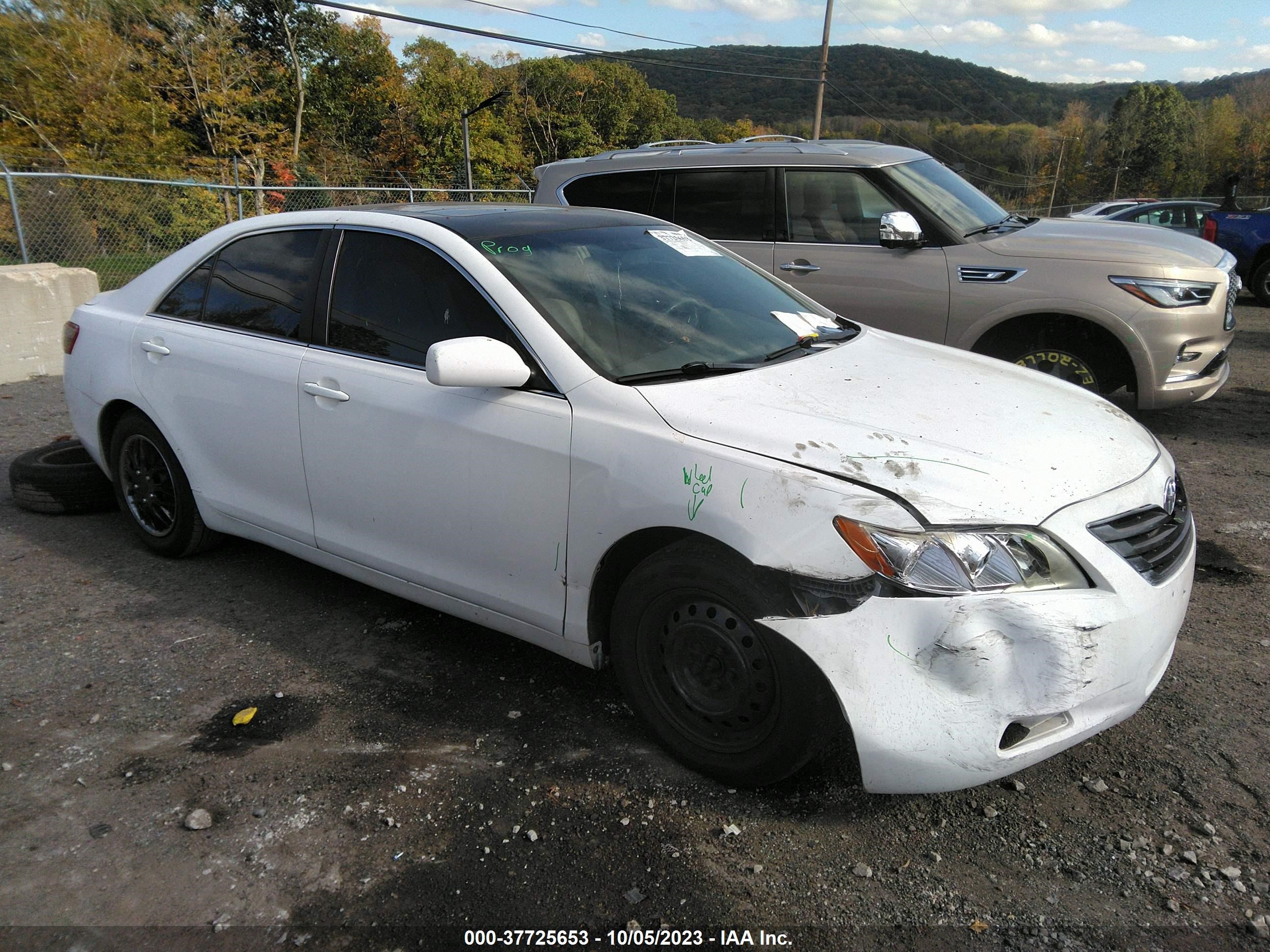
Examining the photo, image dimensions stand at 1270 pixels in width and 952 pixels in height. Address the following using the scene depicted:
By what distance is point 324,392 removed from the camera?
343 centimetres

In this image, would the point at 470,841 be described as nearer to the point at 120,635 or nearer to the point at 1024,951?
the point at 1024,951

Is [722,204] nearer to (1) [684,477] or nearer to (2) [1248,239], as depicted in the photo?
(1) [684,477]

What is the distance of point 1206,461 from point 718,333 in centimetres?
429

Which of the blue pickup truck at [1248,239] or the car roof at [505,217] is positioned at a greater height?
the car roof at [505,217]

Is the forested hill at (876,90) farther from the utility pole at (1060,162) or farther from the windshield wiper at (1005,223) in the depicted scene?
the windshield wiper at (1005,223)

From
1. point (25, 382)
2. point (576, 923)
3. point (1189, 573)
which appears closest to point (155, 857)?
point (576, 923)

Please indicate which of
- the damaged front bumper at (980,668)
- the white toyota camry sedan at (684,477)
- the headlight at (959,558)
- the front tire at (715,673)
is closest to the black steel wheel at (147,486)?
the white toyota camry sedan at (684,477)

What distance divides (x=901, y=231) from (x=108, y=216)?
40.4 ft

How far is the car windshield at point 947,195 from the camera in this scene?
6.24 m

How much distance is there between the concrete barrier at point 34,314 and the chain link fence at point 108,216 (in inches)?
55.5

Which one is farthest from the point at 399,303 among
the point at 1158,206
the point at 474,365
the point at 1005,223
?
the point at 1158,206

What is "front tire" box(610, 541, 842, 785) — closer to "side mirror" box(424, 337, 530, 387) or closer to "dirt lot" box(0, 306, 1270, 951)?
"dirt lot" box(0, 306, 1270, 951)

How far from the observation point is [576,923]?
2.22 metres

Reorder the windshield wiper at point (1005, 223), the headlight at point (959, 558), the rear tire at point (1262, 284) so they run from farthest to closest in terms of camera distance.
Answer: the rear tire at point (1262, 284) → the windshield wiper at point (1005, 223) → the headlight at point (959, 558)
